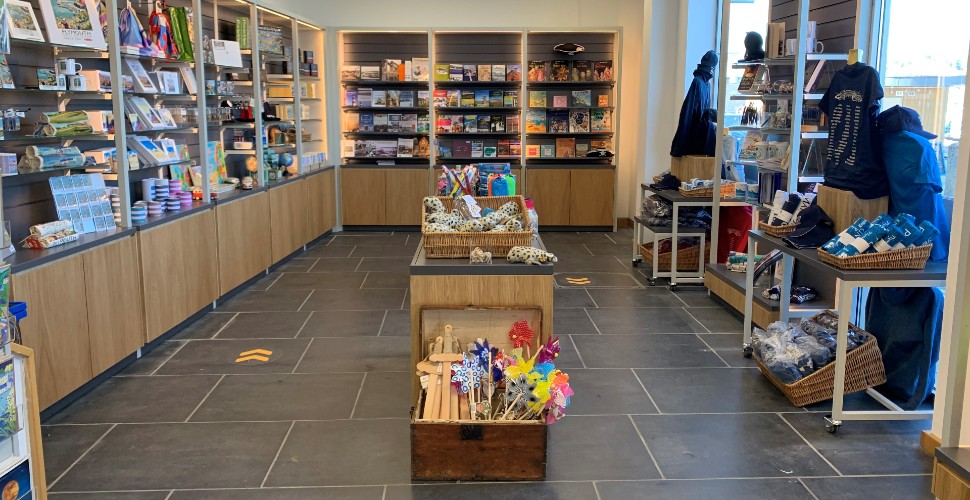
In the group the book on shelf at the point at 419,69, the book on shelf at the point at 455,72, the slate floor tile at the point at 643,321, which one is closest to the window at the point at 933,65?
the slate floor tile at the point at 643,321

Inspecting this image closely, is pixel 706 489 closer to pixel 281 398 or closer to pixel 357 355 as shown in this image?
pixel 281 398

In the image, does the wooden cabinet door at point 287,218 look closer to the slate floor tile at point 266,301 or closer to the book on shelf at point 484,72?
the slate floor tile at point 266,301

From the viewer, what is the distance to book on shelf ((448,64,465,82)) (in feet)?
34.8

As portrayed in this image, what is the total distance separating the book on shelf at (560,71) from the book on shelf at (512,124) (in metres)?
0.70

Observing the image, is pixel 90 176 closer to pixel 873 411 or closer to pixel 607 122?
pixel 873 411

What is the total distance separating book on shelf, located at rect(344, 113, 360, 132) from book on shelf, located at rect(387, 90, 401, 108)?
0.50m

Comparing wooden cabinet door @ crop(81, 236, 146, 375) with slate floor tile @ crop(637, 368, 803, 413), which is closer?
slate floor tile @ crop(637, 368, 803, 413)

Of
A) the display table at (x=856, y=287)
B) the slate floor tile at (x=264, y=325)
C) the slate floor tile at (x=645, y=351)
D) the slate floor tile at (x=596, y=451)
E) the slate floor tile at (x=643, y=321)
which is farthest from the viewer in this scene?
the slate floor tile at (x=643, y=321)

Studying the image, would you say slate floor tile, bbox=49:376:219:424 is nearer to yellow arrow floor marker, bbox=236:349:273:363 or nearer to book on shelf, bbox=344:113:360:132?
yellow arrow floor marker, bbox=236:349:273:363

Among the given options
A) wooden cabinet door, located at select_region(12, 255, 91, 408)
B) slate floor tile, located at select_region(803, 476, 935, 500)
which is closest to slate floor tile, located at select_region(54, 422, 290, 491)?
wooden cabinet door, located at select_region(12, 255, 91, 408)

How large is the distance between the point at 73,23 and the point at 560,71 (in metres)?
6.86

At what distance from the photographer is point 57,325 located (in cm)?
423

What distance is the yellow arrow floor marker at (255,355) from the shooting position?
530 cm

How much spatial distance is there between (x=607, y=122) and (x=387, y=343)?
6078mm
